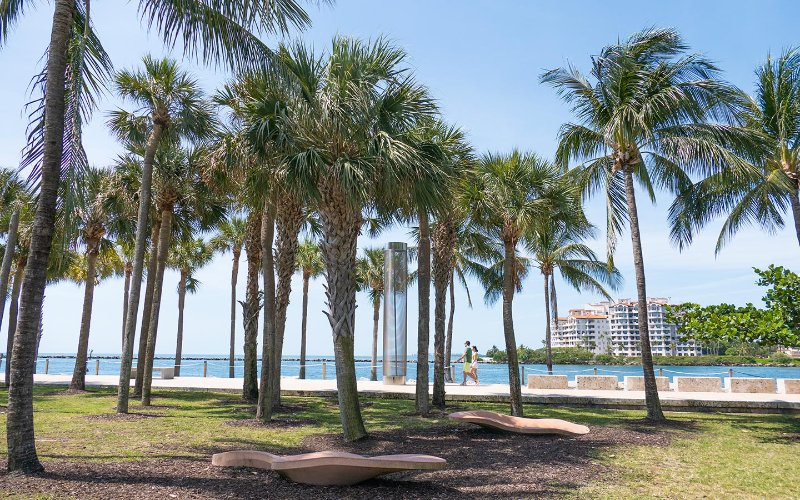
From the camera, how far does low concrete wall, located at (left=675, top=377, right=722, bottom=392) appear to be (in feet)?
64.8

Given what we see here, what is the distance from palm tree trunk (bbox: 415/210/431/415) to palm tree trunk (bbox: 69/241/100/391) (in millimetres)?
13160

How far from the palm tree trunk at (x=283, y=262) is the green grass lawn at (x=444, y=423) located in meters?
1.42

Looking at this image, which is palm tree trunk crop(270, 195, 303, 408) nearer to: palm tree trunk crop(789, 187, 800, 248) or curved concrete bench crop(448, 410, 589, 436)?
curved concrete bench crop(448, 410, 589, 436)

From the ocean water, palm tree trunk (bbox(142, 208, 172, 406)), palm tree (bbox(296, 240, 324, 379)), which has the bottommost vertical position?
the ocean water

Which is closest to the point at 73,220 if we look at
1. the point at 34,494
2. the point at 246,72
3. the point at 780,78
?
the point at 246,72

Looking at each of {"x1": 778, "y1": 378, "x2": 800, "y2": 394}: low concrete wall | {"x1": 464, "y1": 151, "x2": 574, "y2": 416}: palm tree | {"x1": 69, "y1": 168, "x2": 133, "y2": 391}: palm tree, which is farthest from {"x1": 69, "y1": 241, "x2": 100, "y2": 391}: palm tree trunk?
{"x1": 778, "y1": 378, "x2": 800, "y2": 394}: low concrete wall

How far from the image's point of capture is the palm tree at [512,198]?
42.7 ft

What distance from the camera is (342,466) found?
6.34 meters

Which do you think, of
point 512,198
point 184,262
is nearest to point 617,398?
point 512,198

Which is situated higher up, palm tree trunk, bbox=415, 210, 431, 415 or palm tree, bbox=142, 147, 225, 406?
palm tree, bbox=142, 147, 225, 406

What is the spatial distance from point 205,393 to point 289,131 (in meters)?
13.2

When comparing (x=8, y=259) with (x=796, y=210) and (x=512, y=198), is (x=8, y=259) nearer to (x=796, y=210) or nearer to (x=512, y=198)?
(x=512, y=198)

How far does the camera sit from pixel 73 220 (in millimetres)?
8141

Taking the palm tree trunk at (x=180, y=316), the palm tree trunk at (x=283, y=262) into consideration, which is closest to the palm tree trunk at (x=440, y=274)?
the palm tree trunk at (x=283, y=262)
